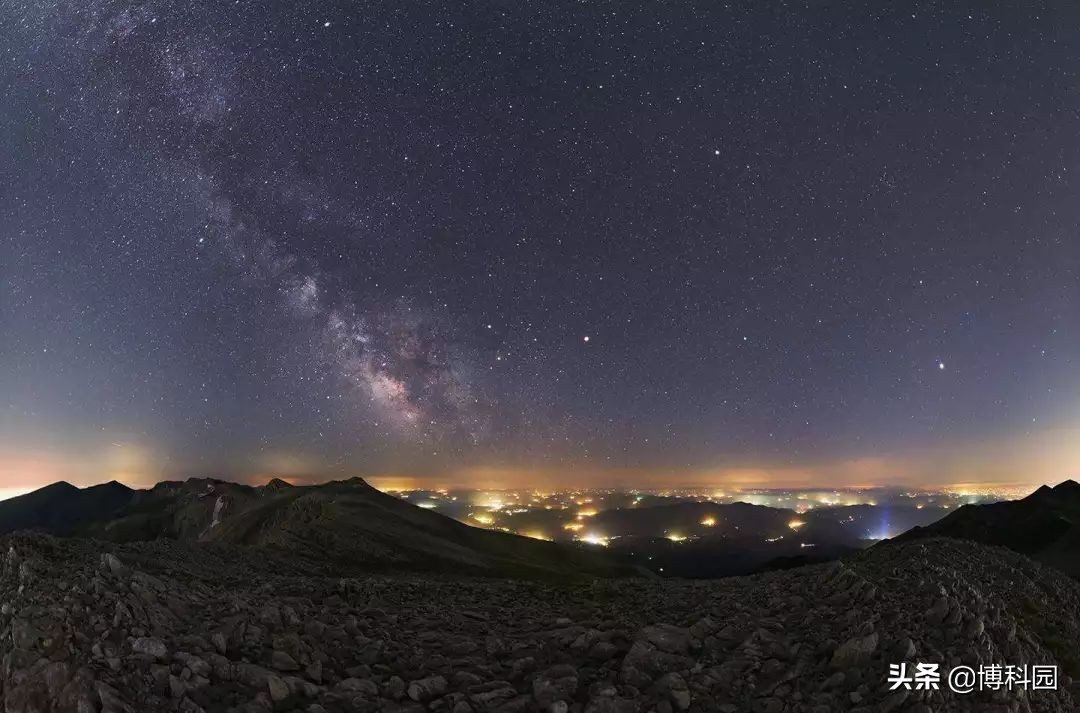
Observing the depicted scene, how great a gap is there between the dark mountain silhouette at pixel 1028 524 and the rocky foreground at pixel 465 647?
56.9 meters

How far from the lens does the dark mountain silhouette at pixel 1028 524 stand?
59.9m

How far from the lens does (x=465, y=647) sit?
1277cm

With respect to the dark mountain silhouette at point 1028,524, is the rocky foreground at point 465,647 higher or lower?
higher

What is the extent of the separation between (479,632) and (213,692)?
581 cm

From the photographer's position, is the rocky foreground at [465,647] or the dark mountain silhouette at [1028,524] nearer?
the rocky foreground at [465,647]

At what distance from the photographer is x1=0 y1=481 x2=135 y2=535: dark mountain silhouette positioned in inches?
5674

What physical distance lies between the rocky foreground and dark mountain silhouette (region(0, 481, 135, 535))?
157127mm

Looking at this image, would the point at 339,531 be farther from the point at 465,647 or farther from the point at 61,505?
the point at 61,505

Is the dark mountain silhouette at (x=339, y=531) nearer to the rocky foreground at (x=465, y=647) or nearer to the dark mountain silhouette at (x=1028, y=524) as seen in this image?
the rocky foreground at (x=465, y=647)

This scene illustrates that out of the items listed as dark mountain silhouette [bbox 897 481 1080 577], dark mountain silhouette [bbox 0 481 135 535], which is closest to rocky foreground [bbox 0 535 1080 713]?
dark mountain silhouette [bbox 897 481 1080 577]

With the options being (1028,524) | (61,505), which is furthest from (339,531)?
(61,505)

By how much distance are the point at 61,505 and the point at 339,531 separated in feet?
480

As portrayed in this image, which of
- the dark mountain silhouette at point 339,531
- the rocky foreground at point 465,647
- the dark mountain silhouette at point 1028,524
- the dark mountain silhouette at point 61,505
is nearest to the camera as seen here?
the rocky foreground at point 465,647

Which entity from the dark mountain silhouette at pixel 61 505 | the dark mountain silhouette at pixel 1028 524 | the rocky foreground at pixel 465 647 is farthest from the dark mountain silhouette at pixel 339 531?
the dark mountain silhouette at pixel 61 505
